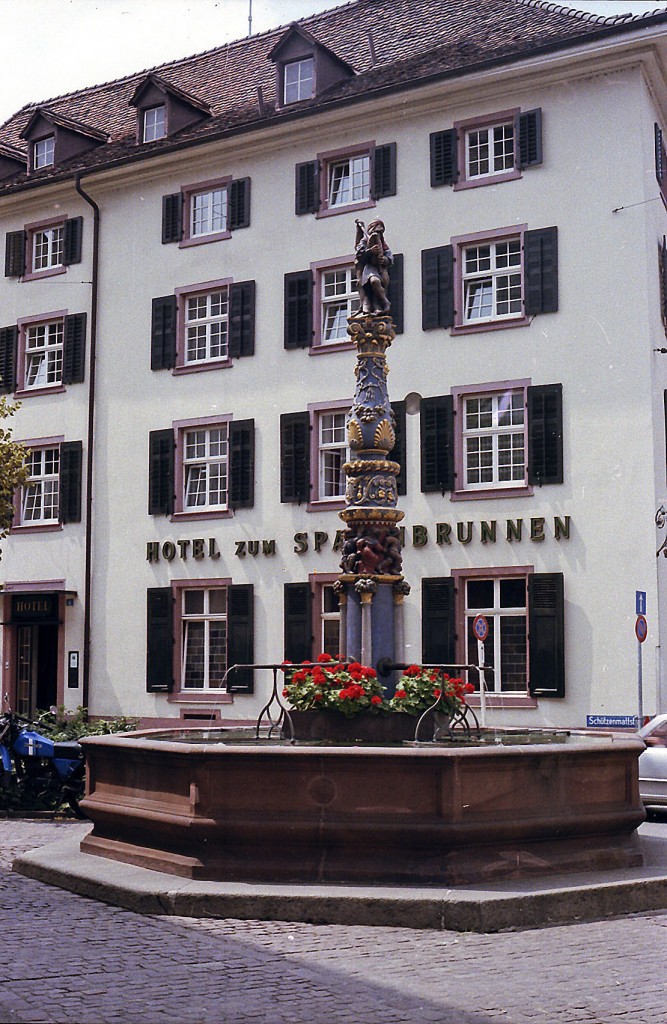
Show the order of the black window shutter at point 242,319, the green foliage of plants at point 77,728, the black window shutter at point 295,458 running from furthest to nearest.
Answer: the black window shutter at point 242,319
the black window shutter at point 295,458
the green foliage of plants at point 77,728

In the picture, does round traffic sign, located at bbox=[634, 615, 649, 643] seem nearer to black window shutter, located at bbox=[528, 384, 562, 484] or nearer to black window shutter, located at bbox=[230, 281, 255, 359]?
black window shutter, located at bbox=[528, 384, 562, 484]

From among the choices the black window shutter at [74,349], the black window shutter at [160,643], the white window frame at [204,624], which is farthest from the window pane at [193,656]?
the black window shutter at [74,349]

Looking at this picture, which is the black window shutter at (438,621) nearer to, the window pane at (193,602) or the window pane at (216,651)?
the window pane at (216,651)

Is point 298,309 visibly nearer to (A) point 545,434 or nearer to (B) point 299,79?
(B) point 299,79

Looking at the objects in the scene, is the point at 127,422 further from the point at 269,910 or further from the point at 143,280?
the point at 269,910

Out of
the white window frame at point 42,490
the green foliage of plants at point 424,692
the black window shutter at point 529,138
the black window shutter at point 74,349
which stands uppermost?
the black window shutter at point 529,138

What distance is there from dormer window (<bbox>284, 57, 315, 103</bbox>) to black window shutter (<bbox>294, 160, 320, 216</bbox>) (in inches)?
68.4

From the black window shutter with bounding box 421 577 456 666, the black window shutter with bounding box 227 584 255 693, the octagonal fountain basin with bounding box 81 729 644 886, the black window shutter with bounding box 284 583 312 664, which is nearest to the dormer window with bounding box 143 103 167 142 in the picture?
the black window shutter with bounding box 227 584 255 693

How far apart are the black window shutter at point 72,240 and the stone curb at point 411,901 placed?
2121cm

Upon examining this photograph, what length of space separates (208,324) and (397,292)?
14.4ft

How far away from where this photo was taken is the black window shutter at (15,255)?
30109 mm

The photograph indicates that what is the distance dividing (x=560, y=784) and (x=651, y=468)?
12.6 metres

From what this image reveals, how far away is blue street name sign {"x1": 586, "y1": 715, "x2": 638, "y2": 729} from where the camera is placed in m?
21.4

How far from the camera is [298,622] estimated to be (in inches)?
975
